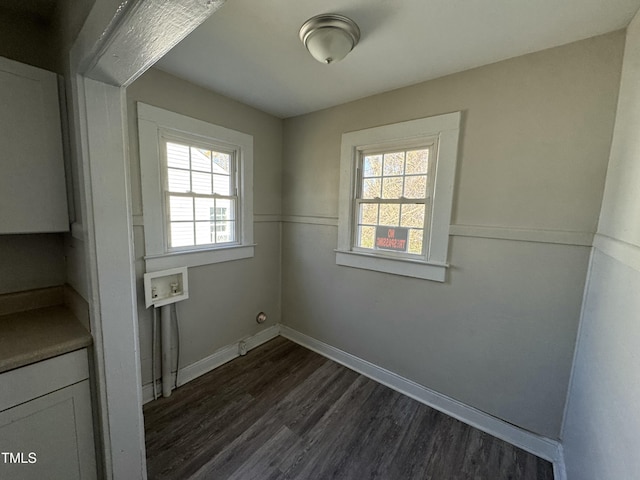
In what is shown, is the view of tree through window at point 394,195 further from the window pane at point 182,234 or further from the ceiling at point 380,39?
the window pane at point 182,234

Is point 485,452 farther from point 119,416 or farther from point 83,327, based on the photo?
point 83,327

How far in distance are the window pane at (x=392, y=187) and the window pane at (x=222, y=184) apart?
55.8 inches

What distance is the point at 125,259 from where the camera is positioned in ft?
3.55

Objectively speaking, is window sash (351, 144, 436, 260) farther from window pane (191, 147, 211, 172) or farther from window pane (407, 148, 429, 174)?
window pane (191, 147, 211, 172)

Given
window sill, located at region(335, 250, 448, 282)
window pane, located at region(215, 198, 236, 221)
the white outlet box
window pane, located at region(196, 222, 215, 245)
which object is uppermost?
window pane, located at region(215, 198, 236, 221)

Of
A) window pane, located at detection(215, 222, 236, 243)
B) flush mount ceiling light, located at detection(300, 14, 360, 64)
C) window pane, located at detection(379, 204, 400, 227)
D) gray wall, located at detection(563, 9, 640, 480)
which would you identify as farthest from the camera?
window pane, located at detection(215, 222, 236, 243)

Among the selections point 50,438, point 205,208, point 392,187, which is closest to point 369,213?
point 392,187

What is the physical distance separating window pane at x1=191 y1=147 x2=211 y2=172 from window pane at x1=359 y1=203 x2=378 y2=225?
1.40m

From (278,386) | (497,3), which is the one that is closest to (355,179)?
(497,3)

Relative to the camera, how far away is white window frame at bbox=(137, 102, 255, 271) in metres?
1.75

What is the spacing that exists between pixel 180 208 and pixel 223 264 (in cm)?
61

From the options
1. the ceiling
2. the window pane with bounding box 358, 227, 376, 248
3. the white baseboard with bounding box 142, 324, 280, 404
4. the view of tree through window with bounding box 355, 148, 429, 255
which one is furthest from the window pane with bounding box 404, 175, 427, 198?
the white baseboard with bounding box 142, 324, 280, 404

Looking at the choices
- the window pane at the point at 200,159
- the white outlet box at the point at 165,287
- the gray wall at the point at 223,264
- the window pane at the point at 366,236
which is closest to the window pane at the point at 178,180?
the window pane at the point at 200,159

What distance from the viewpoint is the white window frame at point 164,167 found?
175 centimetres
